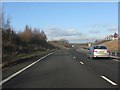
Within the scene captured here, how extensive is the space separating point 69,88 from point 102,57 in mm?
24659

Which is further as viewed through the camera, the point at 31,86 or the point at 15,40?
the point at 15,40

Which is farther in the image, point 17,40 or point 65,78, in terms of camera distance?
point 17,40

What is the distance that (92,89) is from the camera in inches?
450

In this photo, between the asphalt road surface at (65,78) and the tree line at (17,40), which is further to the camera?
the tree line at (17,40)

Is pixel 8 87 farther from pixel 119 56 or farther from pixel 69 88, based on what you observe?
pixel 119 56

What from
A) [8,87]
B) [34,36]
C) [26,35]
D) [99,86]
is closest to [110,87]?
[99,86]

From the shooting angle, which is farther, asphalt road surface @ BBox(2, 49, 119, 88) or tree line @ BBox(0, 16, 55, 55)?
tree line @ BBox(0, 16, 55, 55)

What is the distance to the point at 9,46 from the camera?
53688 mm

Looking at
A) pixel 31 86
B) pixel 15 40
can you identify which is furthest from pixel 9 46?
pixel 31 86

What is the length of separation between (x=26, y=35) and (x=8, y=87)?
7392 centimetres

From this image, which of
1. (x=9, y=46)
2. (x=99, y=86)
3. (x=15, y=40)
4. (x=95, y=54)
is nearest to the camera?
(x=99, y=86)

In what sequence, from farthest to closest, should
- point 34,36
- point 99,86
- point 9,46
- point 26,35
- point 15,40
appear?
point 34,36, point 26,35, point 15,40, point 9,46, point 99,86

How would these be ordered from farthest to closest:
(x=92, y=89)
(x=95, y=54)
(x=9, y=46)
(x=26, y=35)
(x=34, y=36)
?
(x=34, y=36) < (x=26, y=35) < (x=9, y=46) < (x=95, y=54) < (x=92, y=89)

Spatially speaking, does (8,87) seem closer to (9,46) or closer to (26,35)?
(9,46)
